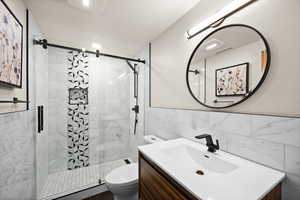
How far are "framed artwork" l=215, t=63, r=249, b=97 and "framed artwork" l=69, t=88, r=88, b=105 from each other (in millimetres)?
2118

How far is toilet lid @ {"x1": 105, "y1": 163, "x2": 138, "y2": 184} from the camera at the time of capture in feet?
4.18

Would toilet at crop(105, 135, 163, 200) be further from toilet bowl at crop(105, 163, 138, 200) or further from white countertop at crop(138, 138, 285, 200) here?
white countertop at crop(138, 138, 285, 200)

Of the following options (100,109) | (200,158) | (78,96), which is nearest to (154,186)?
(200,158)

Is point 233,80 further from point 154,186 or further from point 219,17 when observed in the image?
point 154,186

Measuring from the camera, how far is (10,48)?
88 cm

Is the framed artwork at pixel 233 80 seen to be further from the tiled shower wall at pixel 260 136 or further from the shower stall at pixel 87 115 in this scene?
the shower stall at pixel 87 115

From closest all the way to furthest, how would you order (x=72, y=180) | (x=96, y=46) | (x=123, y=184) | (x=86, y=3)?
1. (x=86, y=3)
2. (x=123, y=184)
3. (x=72, y=180)
4. (x=96, y=46)

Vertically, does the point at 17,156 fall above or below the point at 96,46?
below

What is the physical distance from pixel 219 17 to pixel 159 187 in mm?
1332

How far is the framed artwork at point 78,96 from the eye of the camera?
2.15 metres

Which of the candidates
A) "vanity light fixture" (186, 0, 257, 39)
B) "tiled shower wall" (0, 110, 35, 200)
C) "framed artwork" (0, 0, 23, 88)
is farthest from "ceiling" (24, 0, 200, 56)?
"tiled shower wall" (0, 110, 35, 200)

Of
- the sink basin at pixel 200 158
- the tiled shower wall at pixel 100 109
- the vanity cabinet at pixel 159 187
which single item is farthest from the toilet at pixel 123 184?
the tiled shower wall at pixel 100 109

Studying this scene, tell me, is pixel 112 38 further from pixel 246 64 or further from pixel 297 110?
pixel 297 110

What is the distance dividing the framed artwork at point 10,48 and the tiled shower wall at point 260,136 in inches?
58.0
